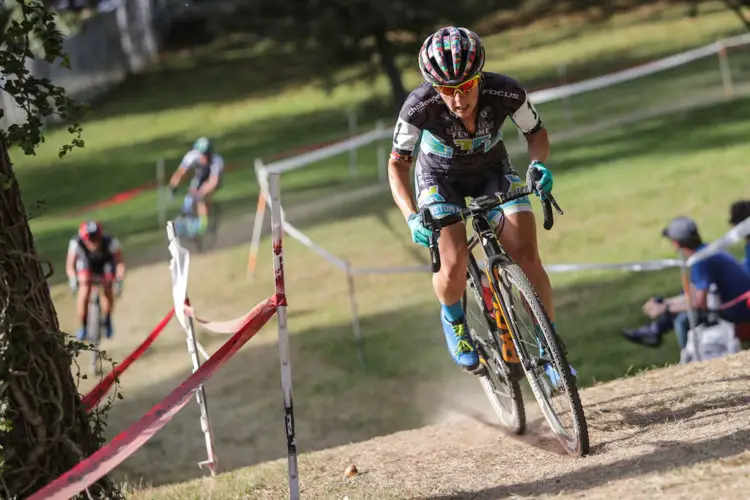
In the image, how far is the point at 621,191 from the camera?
61.7 feet

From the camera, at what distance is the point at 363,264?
17.1 meters

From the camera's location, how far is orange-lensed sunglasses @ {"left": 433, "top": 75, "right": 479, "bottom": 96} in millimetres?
5770

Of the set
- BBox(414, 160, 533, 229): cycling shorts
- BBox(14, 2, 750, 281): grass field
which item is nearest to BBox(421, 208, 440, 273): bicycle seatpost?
BBox(414, 160, 533, 229): cycling shorts

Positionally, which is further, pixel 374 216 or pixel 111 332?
pixel 374 216

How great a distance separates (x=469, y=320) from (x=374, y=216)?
525 inches

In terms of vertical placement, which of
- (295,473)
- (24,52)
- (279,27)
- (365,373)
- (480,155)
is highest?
(279,27)

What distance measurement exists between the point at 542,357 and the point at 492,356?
0.93 metres

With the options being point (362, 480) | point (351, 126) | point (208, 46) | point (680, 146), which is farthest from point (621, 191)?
point (208, 46)

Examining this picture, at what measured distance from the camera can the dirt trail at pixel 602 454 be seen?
482cm

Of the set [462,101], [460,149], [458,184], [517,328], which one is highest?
[462,101]

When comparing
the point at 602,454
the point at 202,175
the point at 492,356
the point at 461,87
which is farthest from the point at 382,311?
the point at 602,454

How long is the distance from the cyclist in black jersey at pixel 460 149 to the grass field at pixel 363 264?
8.62 ft

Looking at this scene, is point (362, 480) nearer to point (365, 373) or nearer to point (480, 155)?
point (480, 155)

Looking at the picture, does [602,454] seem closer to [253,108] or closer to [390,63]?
[390,63]
